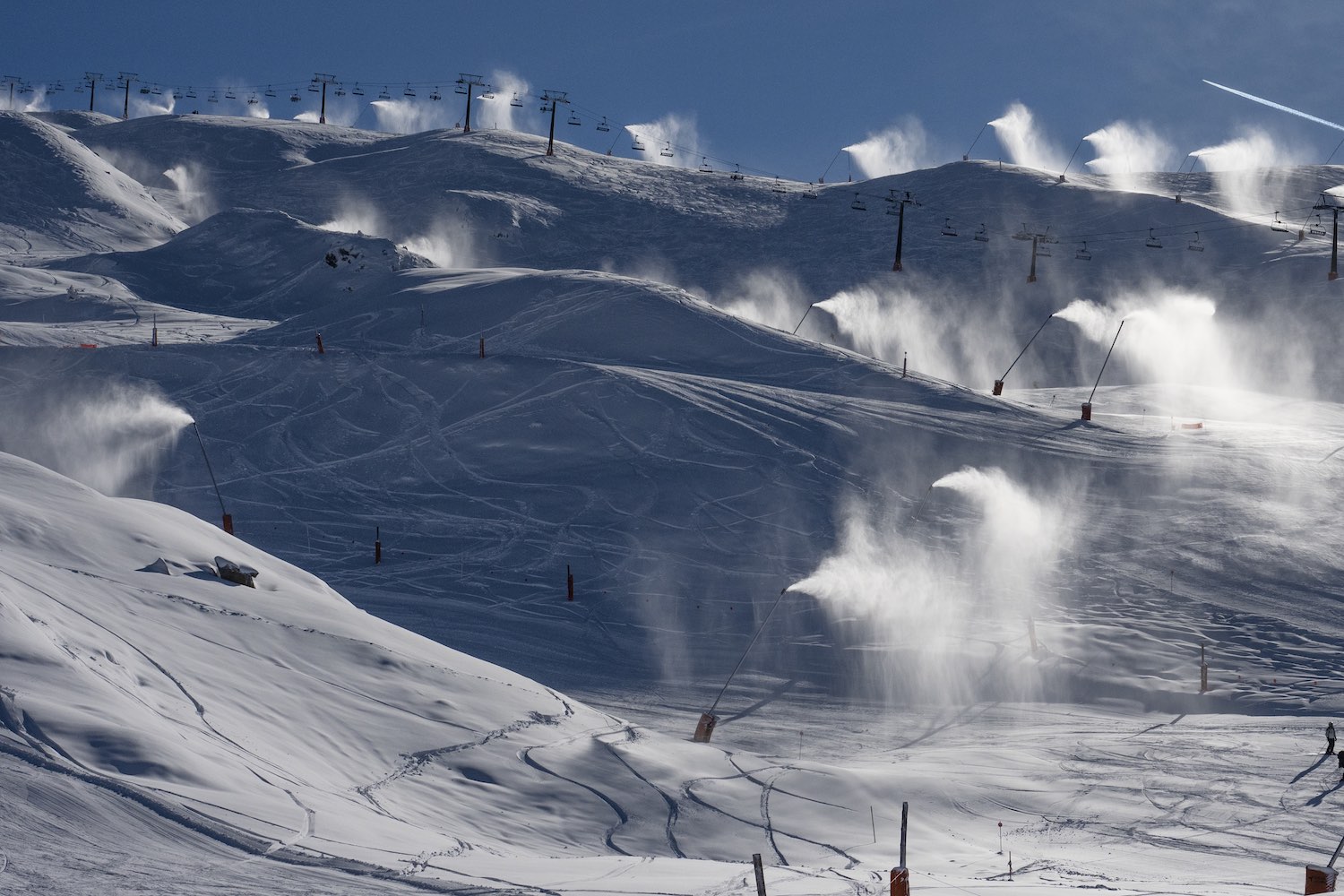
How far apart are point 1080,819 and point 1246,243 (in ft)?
178

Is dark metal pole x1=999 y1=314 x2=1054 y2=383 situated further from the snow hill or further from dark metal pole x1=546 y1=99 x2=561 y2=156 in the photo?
dark metal pole x1=546 y1=99 x2=561 y2=156

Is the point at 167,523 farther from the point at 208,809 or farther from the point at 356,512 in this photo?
the point at 356,512

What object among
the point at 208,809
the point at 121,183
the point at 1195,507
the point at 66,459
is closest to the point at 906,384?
the point at 1195,507

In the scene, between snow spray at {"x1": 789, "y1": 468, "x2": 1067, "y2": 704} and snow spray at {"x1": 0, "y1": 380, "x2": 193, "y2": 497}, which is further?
snow spray at {"x1": 0, "y1": 380, "x2": 193, "y2": 497}

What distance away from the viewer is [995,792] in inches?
764

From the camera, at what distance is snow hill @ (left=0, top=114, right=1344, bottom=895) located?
15.1 metres

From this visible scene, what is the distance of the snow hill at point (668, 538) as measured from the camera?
15.1 meters

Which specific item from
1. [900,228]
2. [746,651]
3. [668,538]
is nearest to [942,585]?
[746,651]

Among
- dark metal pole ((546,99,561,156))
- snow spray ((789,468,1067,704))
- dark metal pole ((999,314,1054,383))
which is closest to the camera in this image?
snow spray ((789,468,1067,704))

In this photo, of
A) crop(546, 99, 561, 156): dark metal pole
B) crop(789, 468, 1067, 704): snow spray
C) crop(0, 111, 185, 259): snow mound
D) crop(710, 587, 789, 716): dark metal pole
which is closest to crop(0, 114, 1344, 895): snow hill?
crop(789, 468, 1067, 704): snow spray

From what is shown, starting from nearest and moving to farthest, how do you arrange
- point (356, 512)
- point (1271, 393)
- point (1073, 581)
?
point (1073, 581) < point (356, 512) < point (1271, 393)

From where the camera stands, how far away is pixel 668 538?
3450 cm

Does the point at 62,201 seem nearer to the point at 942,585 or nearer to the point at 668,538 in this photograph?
the point at 668,538

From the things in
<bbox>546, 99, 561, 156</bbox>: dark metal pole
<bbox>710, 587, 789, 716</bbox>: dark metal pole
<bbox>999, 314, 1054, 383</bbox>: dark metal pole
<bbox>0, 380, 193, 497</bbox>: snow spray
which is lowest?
<bbox>710, 587, 789, 716</bbox>: dark metal pole
